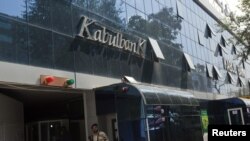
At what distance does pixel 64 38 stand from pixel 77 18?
1.57 metres

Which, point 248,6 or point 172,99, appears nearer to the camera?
point 172,99

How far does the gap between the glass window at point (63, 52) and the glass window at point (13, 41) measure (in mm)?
1715

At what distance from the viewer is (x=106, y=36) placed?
19203 millimetres

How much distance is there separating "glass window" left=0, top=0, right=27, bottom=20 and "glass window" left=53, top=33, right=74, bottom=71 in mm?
1738

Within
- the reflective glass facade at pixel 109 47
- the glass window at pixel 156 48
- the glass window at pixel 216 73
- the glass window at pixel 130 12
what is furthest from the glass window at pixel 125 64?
the glass window at pixel 216 73

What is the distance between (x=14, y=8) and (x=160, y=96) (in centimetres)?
815

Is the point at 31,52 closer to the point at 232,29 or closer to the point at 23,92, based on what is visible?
the point at 23,92

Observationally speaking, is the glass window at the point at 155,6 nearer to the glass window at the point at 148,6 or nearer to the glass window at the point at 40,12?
the glass window at the point at 148,6

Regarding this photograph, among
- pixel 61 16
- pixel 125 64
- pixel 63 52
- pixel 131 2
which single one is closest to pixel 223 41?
pixel 131 2

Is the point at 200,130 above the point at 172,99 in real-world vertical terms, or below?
below

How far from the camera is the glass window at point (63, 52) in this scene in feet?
50.7

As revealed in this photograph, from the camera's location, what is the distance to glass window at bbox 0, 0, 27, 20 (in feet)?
43.7

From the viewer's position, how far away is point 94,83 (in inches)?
690

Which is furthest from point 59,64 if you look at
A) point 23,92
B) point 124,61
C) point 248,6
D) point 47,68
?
point 248,6
